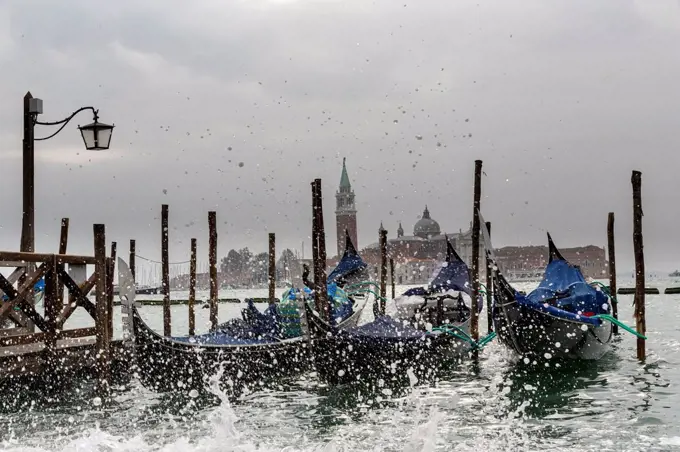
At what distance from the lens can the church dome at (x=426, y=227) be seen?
125062mm

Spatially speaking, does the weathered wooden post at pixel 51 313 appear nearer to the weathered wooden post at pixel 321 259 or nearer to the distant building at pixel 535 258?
the weathered wooden post at pixel 321 259

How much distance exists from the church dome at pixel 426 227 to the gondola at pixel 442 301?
108m

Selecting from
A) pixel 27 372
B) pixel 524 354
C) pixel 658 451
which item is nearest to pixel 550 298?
pixel 524 354

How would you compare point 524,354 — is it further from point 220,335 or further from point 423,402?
point 220,335

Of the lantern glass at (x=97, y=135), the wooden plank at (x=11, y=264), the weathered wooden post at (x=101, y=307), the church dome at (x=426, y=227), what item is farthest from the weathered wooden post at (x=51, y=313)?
the church dome at (x=426, y=227)

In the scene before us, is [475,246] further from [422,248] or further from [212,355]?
[422,248]

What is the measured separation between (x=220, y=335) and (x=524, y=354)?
471 cm

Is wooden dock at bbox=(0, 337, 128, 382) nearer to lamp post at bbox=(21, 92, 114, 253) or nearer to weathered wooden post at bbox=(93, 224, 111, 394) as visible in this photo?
weathered wooden post at bbox=(93, 224, 111, 394)

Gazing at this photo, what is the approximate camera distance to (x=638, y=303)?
1178 centimetres

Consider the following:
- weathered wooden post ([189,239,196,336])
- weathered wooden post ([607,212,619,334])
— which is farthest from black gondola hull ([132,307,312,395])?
weathered wooden post ([607,212,619,334])

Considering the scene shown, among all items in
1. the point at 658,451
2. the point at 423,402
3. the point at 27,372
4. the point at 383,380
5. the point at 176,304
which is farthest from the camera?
the point at 176,304

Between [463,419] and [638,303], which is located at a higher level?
[638,303]

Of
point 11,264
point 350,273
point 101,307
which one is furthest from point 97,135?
point 350,273

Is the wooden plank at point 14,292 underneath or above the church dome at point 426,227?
underneath
